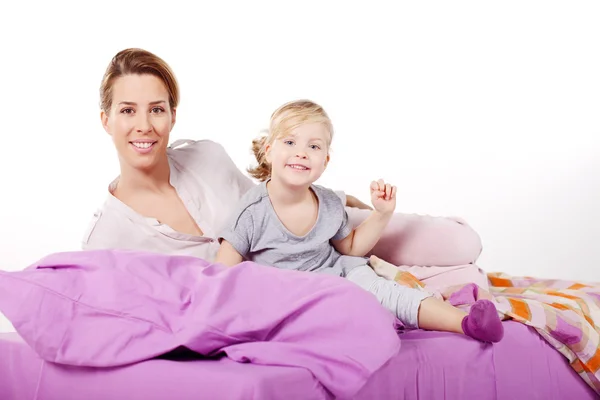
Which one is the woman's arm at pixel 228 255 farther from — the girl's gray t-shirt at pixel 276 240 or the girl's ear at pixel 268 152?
the girl's ear at pixel 268 152

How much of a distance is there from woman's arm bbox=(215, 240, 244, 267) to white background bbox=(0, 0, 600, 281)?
6.73 feet

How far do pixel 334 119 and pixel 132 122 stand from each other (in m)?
2.16

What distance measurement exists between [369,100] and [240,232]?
2.41 metres

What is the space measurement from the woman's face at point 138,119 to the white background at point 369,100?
175cm

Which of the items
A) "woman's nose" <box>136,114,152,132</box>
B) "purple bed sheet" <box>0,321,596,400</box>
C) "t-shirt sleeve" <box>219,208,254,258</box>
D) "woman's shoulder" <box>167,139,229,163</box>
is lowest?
"purple bed sheet" <box>0,321,596,400</box>

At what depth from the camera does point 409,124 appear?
516cm

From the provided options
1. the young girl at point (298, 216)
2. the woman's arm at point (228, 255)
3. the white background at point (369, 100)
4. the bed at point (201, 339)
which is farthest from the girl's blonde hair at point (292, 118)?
the white background at point (369, 100)

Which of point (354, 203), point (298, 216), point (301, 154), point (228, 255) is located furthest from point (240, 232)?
point (354, 203)

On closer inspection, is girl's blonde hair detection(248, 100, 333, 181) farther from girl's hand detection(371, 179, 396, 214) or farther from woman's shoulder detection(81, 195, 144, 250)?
woman's shoulder detection(81, 195, 144, 250)

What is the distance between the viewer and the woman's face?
3133mm

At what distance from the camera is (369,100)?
5.16m

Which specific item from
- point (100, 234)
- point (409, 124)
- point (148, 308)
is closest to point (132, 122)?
point (100, 234)

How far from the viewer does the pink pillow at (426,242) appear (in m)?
3.31

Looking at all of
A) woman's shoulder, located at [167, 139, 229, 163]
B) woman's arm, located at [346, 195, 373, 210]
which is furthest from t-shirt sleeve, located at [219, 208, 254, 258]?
woman's arm, located at [346, 195, 373, 210]
